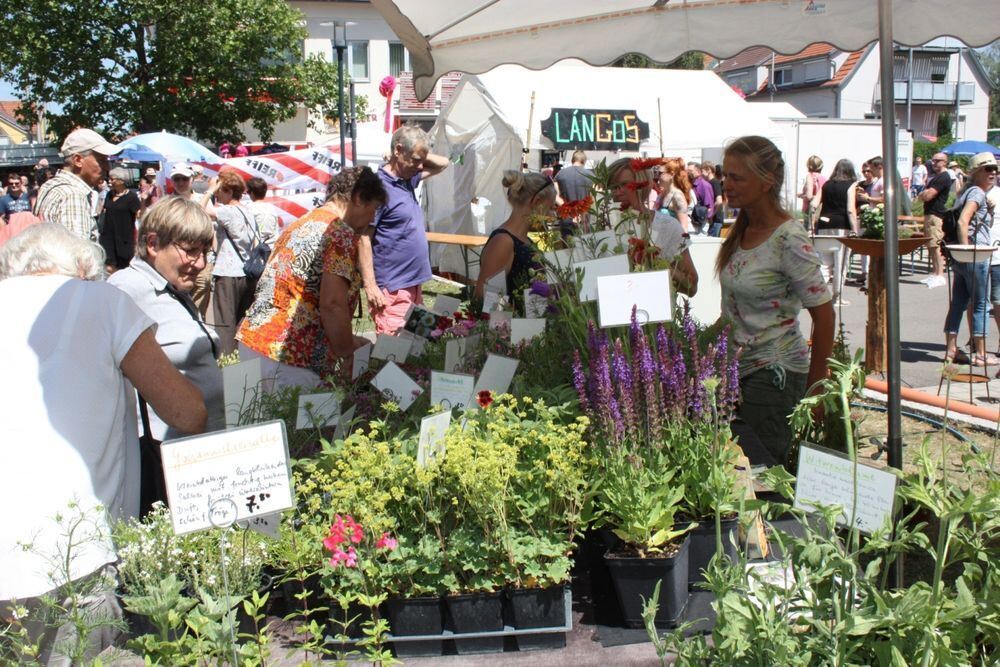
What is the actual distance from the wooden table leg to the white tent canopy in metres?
5.48

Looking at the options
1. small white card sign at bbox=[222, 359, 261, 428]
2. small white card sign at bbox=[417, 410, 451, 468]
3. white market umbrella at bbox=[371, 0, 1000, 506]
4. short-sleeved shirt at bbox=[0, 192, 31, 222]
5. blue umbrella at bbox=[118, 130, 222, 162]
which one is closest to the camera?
small white card sign at bbox=[417, 410, 451, 468]

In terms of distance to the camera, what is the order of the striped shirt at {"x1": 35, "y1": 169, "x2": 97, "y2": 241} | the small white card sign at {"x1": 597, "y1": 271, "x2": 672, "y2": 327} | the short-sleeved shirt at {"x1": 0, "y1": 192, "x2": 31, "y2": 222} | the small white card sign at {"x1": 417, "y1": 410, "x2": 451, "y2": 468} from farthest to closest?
the short-sleeved shirt at {"x1": 0, "y1": 192, "x2": 31, "y2": 222} < the striped shirt at {"x1": 35, "y1": 169, "x2": 97, "y2": 241} < the small white card sign at {"x1": 597, "y1": 271, "x2": 672, "y2": 327} < the small white card sign at {"x1": 417, "y1": 410, "x2": 451, "y2": 468}

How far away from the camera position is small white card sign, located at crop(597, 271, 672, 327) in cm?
219

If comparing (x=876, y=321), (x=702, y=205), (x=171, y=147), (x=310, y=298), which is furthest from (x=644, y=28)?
(x=702, y=205)

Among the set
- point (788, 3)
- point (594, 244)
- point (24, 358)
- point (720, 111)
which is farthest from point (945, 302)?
point (24, 358)

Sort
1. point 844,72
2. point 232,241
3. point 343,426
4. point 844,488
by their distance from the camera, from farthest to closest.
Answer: point 844,72 < point 232,241 < point 343,426 < point 844,488

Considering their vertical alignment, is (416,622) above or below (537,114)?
below

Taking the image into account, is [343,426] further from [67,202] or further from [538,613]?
[67,202]

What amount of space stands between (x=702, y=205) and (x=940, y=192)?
4818 mm

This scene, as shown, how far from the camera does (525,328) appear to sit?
2938 millimetres

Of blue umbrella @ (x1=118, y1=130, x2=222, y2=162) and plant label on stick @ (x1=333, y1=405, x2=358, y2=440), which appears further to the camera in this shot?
blue umbrella @ (x1=118, y1=130, x2=222, y2=162)

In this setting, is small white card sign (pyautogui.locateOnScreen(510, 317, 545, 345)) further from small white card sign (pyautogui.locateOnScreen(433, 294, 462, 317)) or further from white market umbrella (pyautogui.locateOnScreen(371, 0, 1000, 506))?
white market umbrella (pyautogui.locateOnScreen(371, 0, 1000, 506))

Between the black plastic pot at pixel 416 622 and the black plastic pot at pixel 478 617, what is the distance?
35 mm

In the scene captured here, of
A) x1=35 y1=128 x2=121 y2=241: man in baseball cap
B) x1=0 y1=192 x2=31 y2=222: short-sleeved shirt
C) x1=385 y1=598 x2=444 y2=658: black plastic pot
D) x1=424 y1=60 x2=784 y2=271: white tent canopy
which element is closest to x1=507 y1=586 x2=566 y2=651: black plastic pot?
x1=385 y1=598 x2=444 y2=658: black plastic pot
